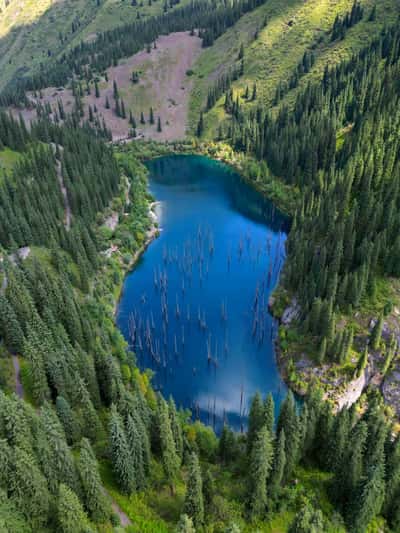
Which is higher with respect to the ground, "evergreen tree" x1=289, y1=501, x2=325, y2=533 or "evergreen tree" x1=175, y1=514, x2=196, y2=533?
"evergreen tree" x1=175, y1=514, x2=196, y2=533

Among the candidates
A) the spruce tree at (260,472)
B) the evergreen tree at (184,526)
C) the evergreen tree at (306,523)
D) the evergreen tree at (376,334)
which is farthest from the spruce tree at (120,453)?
the evergreen tree at (376,334)

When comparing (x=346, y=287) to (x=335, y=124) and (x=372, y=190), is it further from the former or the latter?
(x=335, y=124)

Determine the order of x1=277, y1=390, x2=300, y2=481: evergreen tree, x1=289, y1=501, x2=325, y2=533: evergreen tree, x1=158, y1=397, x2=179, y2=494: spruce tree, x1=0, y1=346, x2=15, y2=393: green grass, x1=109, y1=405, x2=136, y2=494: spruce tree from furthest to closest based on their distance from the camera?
x1=0, y1=346, x2=15, y2=393: green grass → x1=277, y1=390, x2=300, y2=481: evergreen tree → x1=158, y1=397, x2=179, y2=494: spruce tree → x1=109, y1=405, x2=136, y2=494: spruce tree → x1=289, y1=501, x2=325, y2=533: evergreen tree

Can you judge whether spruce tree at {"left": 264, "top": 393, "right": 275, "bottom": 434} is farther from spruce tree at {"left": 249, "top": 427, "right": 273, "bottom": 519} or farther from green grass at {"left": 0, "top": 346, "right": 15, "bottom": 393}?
green grass at {"left": 0, "top": 346, "right": 15, "bottom": 393}

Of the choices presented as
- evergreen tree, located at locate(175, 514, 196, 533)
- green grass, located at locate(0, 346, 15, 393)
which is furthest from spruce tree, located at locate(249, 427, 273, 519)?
green grass, located at locate(0, 346, 15, 393)

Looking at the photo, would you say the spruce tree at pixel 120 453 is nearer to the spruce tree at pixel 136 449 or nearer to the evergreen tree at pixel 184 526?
the spruce tree at pixel 136 449

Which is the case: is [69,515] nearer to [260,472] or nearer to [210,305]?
[260,472]

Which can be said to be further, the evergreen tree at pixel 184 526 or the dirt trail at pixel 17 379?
the dirt trail at pixel 17 379
